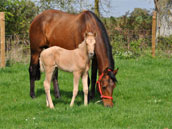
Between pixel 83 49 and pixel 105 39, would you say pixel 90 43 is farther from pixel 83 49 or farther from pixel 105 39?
pixel 105 39

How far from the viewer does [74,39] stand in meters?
7.49

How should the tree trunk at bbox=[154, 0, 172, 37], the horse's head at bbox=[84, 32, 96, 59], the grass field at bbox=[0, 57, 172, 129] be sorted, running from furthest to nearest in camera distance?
1. the tree trunk at bbox=[154, 0, 172, 37]
2. the horse's head at bbox=[84, 32, 96, 59]
3. the grass field at bbox=[0, 57, 172, 129]

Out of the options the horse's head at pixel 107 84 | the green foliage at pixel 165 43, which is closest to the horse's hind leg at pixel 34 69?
the horse's head at pixel 107 84

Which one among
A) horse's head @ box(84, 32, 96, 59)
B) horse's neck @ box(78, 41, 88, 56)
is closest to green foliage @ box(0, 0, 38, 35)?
horse's neck @ box(78, 41, 88, 56)

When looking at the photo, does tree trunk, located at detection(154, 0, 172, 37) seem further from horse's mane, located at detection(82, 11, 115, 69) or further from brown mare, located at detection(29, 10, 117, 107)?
horse's mane, located at detection(82, 11, 115, 69)

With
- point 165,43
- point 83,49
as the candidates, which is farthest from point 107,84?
point 165,43

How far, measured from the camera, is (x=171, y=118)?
18.6 feet

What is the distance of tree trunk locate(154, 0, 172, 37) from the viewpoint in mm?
15257

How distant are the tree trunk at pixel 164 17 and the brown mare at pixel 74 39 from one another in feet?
27.5

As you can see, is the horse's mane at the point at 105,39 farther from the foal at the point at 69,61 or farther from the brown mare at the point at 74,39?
the foal at the point at 69,61

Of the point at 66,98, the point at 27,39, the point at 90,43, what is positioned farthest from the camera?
the point at 27,39

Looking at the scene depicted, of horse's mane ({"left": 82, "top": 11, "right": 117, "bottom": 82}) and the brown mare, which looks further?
horse's mane ({"left": 82, "top": 11, "right": 117, "bottom": 82})

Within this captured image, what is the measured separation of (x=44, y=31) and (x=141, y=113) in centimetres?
366

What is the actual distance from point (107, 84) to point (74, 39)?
173cm
